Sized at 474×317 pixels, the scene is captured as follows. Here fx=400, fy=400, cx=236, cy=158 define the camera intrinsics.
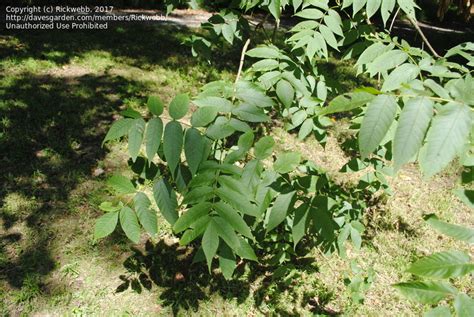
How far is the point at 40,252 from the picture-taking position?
128 inches

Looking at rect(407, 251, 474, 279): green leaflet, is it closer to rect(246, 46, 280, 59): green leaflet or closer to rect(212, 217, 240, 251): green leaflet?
rect(212, 217, 240, 251): green leaflet

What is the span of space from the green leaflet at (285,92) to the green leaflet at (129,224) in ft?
2.93

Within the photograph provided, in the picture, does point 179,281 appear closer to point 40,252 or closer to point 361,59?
point 40,252

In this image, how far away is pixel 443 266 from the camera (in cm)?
103

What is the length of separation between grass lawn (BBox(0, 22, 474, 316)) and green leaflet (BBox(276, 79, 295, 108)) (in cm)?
140

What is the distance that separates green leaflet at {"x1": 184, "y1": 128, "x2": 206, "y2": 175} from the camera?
1.47 metres

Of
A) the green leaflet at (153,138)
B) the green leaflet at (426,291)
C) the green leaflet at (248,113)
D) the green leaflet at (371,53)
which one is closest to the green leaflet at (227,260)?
A: the green leaflet at (153,138)

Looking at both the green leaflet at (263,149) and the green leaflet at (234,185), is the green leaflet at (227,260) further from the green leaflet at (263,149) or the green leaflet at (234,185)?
the green leaflet at (263,149)

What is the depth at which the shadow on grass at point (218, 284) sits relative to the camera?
2.99 meters

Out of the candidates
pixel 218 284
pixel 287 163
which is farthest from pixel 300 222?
pixel 218 284

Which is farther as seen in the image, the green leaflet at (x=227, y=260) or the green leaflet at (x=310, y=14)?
the green leaflet at (x=310, y=14)

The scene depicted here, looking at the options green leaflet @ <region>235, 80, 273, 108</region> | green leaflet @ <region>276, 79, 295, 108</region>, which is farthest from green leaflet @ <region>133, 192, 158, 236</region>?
green leaflet @ <region>276, 79, 295, 108</region>

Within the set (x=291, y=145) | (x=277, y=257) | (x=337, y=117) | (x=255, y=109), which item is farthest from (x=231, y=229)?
(x=337, y=117)

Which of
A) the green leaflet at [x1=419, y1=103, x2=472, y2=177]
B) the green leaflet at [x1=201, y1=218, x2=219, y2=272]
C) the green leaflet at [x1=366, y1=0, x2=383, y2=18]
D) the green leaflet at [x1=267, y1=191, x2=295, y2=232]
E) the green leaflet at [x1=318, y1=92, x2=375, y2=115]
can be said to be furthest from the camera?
the green leaflet at [x1=366, y1=0, x2=383, y2=18]
